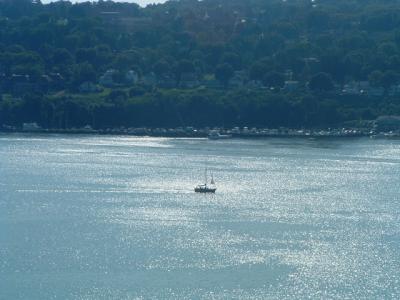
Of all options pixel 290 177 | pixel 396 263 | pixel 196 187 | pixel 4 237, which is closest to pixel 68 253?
pixel 4 237

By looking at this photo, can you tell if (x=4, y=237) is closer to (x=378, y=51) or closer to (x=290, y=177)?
(x=290, y=177)

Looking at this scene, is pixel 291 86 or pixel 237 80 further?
pixel 237 80

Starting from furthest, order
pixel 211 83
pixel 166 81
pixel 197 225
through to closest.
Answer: pixel 166 81 < pixel 211 83 < pixel 197 225

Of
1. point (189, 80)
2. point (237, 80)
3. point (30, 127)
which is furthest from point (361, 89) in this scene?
point (30, 127)

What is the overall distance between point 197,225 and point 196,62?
19.4 meters

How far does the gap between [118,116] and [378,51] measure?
8.24m

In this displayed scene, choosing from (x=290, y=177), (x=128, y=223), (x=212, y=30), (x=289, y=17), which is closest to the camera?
(x=128, y=223)

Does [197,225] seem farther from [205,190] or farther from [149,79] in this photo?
[149,79]

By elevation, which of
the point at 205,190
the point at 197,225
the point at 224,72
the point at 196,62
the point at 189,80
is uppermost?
the point at 196,62

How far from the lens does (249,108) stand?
30.4 metres

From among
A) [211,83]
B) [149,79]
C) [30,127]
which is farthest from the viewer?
[149,79]

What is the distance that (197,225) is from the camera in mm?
15836

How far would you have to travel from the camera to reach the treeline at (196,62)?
3034cm

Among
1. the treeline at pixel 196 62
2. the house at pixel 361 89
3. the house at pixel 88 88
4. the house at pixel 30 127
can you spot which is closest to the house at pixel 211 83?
the treeline at pixel 196 62
